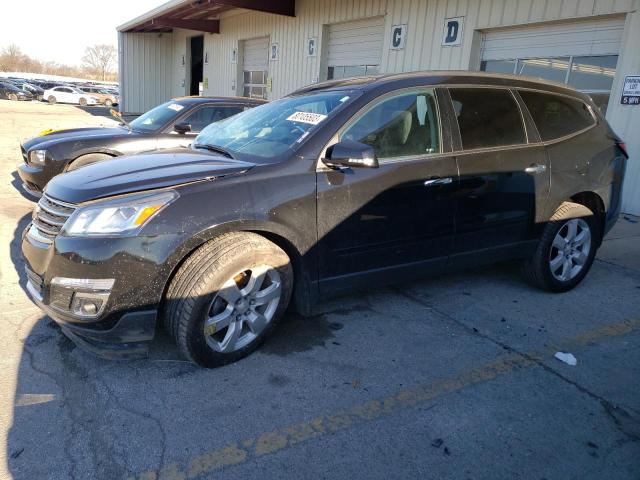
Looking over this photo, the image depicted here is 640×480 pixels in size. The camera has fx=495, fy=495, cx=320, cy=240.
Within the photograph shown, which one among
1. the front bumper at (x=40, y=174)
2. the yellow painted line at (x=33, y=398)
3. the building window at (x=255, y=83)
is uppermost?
the building window at (x=255, y=83)

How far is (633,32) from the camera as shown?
7168mm

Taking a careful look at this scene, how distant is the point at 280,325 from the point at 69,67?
136 m

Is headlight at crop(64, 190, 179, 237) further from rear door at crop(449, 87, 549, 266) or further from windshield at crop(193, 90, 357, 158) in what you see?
rear door at crop(449, 87, 549, 266)

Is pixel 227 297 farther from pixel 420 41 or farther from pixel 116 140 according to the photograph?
pixel 420 41

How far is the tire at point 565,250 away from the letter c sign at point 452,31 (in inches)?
252

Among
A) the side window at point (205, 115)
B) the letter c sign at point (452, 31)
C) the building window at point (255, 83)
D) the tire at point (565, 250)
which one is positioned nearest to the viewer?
the tire at point (565, 250)

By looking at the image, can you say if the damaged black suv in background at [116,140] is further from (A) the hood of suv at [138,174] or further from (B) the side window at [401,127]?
(B) the side window at [401,127]

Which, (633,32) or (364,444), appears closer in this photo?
(364,444)

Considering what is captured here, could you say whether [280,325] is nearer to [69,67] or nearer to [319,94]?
[319,94]

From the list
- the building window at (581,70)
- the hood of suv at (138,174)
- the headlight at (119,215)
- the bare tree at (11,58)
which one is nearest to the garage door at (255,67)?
the building window at (581,70)

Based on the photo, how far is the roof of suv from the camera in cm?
357

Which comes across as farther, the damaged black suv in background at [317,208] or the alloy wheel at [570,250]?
the alloy wheel at [570,250]

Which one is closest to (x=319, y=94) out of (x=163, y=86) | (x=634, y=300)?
(x=634, y=300)

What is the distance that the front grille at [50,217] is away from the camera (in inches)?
115
